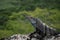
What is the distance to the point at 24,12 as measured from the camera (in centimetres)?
677

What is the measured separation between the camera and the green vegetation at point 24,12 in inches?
230

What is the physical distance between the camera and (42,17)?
6.50m

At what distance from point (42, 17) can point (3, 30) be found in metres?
1.30

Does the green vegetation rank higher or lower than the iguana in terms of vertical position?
lower

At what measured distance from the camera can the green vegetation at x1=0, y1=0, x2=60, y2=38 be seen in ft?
19.2

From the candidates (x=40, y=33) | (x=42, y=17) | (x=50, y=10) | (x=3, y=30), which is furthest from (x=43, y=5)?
(x=40, y=33)

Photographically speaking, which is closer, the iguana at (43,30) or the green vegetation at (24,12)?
the iguana at (43,30)

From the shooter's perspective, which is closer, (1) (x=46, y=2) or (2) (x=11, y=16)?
(2) (x=11, y=16)

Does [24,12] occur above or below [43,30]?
below

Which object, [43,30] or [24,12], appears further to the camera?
[24,12]

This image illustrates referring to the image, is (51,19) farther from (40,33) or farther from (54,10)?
(40,33)

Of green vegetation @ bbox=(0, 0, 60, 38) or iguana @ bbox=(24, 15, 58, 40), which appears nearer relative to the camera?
iguana @ bbox=(24, 15, 58, 40)

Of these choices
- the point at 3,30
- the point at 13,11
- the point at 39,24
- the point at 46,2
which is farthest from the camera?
the point at 46,2

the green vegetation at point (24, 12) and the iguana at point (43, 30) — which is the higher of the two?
the iguana at point (43, 30)
